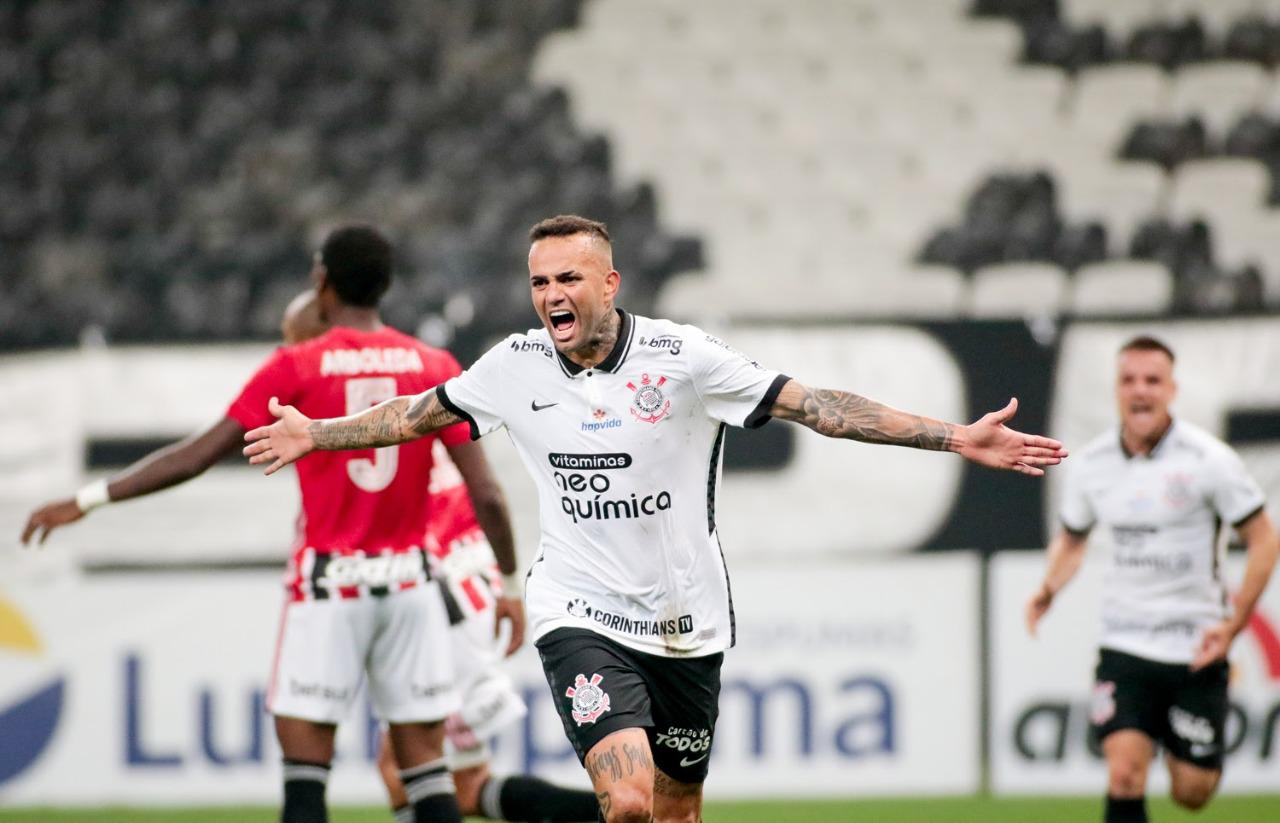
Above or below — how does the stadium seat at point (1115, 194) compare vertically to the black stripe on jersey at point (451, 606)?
above

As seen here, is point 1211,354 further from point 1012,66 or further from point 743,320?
point 1012,66

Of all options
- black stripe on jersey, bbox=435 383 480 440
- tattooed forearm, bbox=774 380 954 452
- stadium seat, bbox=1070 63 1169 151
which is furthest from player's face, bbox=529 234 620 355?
stadium seat, bbox=1070 63 1169 151

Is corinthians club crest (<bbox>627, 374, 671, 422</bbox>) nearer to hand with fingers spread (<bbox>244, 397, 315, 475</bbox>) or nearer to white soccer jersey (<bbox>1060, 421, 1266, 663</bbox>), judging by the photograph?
hand with fingers spread (<bbox>244, 397, 315, 475</bbox>)

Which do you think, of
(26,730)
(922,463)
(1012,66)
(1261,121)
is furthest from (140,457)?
(1261,121)

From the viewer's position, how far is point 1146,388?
22.4 ft

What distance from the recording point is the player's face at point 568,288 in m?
4.91

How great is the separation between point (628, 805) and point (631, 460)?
38.8 inches

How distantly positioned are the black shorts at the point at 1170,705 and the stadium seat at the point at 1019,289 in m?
4.78

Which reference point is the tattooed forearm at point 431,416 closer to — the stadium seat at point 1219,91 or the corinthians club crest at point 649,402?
the corinthians club crest at point 649,402

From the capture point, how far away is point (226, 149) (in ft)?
41.0

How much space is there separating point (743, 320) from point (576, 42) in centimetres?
500

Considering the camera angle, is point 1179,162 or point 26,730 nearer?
point 26,730

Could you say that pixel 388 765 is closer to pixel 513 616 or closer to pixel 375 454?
pixel 513 616

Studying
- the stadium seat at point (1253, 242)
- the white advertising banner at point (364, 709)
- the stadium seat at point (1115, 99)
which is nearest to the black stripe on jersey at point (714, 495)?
the white advertising banner at point (364, 709)
